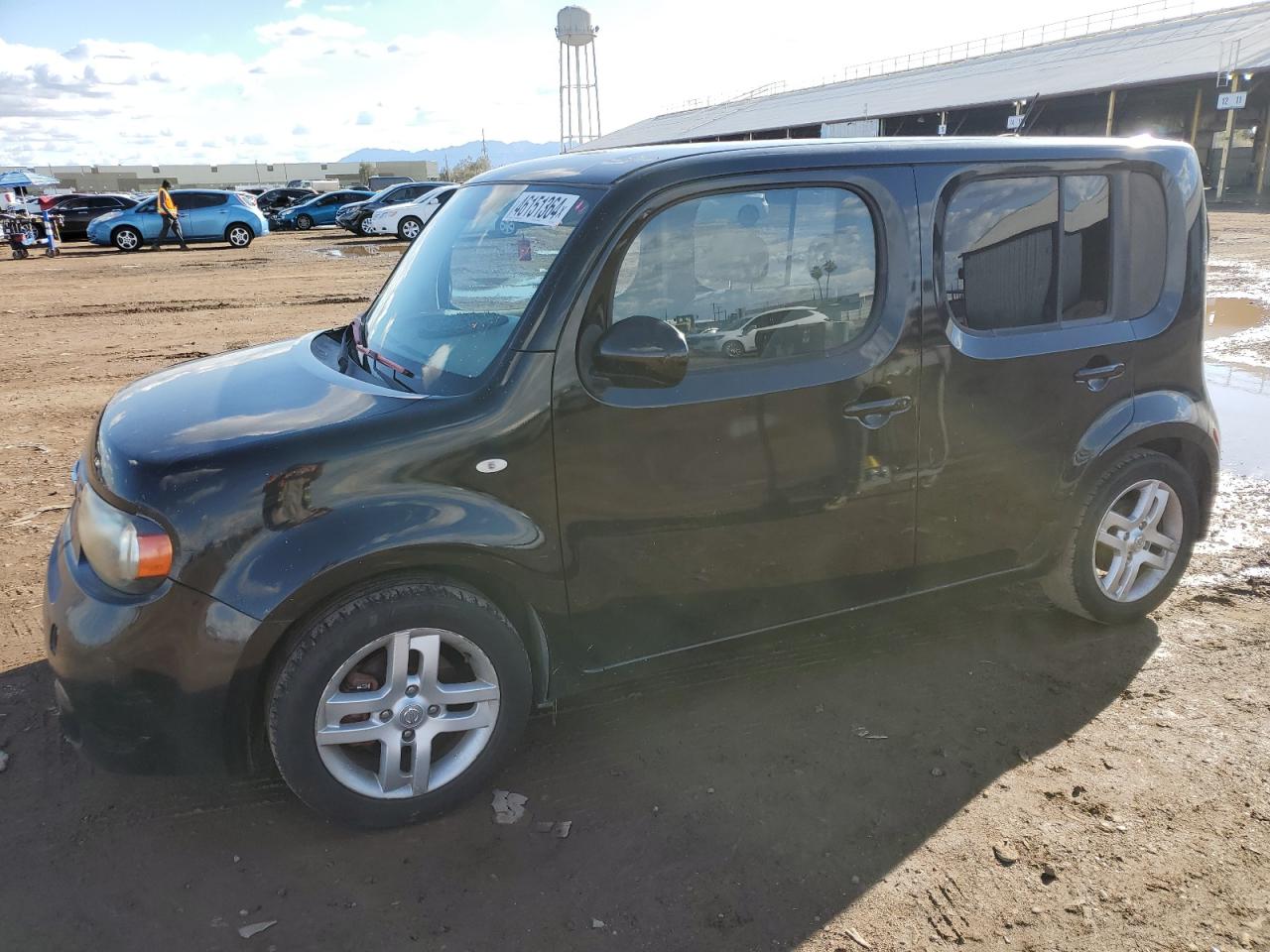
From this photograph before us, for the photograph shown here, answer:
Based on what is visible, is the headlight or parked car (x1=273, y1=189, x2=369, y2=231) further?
parked car (x1=273, y1=189, x2=369, y2=231)

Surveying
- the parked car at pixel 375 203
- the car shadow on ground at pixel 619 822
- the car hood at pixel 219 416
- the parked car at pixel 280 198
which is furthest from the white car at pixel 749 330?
the parked car at pixel 280 198

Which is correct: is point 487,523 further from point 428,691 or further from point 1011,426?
point 1011,426

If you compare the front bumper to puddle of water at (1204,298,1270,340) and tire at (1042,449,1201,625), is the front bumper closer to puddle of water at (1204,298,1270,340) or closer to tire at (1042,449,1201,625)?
tire at (1042,449,1201,625)

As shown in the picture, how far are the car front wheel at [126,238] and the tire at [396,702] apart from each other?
89.9 feet

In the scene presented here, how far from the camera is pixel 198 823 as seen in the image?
298 centimetres

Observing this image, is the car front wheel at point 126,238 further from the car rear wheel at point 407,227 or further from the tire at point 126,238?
the car rear wheel at point 407,227

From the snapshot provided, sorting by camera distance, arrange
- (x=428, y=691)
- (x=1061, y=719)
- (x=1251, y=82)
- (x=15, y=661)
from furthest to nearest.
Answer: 1. (x=1251, y=82)
2. (x=15, y=661)
3. (x=1061, y=719)
4. (x=428, y=691)

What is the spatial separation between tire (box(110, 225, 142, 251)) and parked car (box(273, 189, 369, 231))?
9915 mm

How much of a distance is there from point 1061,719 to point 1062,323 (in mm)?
1540

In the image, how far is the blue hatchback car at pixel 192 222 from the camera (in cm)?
2572

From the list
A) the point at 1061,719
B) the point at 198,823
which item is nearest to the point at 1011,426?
the point at 1061,719

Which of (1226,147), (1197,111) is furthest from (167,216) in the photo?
(1197,111)

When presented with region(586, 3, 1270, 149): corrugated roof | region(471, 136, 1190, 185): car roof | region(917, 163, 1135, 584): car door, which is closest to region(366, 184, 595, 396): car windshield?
region(471, 136, 1190, 185): car roof

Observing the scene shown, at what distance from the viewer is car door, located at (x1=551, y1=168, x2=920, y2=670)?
296 cm
